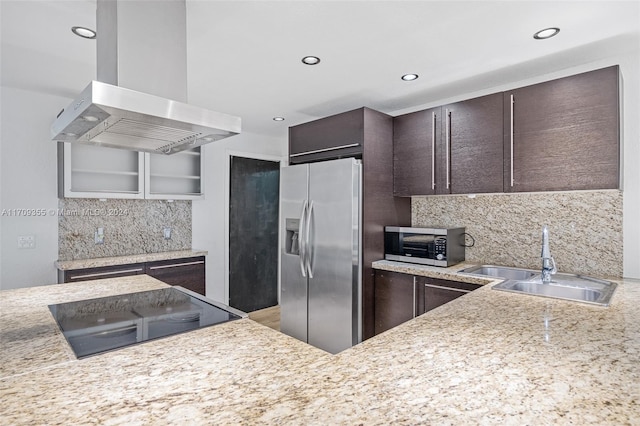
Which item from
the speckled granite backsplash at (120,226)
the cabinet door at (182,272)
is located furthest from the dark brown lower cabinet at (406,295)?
the speckled granite backsplash at (120,226)

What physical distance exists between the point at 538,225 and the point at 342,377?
2.46 m

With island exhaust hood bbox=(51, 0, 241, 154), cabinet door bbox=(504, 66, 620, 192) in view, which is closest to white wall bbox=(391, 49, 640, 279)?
cabinet door bbox=(504, 66, 620, 192)

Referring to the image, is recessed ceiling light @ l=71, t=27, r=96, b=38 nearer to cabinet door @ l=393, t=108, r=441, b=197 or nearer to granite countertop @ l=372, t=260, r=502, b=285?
cabinet door @ l=393, t=108, r=441, b=197

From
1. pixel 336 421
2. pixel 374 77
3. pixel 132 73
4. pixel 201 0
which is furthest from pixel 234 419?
pixel 374 77

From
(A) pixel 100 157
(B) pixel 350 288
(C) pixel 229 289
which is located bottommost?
(C) pixel 229 289

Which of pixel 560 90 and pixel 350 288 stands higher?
pixel 560 90

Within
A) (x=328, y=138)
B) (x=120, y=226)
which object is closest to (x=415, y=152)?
(x=328, y=138)

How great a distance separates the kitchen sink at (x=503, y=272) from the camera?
102 inches

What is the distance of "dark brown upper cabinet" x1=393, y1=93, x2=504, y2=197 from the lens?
2.61 metres

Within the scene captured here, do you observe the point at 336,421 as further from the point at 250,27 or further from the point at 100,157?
A: the point at 100,157

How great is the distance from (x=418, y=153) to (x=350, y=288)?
1.32 metres

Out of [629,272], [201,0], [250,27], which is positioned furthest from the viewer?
[629,272]

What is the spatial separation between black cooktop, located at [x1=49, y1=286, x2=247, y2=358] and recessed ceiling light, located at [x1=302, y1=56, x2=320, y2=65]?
1.66 m

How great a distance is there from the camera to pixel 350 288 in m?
2.88
